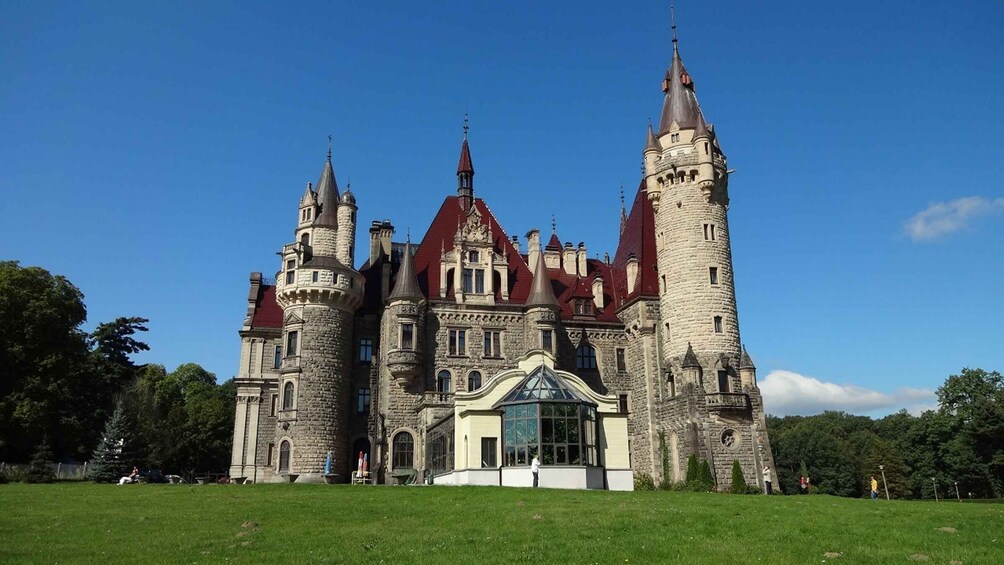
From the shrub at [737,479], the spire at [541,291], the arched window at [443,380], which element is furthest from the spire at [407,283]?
the shrub at [737,479]

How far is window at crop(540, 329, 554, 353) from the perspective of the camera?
44188 mm

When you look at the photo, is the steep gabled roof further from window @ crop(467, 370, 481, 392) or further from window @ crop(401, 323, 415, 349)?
window @ crop(401, 323, 415, 349)

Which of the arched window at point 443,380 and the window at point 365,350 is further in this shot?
the window at point 365,350

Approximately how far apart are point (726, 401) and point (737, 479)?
386 centimetres

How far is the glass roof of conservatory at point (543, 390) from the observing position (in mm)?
32531

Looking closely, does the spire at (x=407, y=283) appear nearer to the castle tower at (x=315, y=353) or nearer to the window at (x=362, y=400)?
the castle tower at (x=315, y=353)

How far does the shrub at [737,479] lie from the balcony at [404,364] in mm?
17285

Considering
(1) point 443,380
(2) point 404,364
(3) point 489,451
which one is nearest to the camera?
(3) point 489,451

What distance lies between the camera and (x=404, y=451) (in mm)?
42812

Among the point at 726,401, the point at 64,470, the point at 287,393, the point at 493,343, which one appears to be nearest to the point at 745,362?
the point at 726,401

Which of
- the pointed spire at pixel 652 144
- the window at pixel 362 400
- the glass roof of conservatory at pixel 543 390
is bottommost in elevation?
the glass roof of conservatory at pixel 543 390

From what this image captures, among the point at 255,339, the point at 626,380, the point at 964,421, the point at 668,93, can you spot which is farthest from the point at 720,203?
the point at 964,421

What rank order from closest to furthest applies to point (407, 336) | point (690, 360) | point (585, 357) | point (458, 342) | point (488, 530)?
point (488, 530) → point (690, 360) → point (407, 336) → point (458, 342) → point (585, 357)

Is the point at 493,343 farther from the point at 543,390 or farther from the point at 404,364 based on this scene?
the point at 543,390
